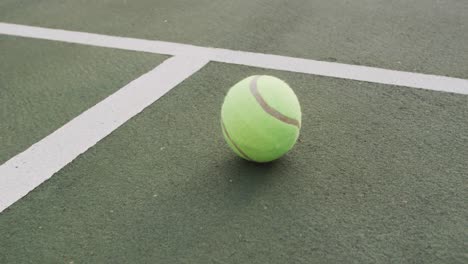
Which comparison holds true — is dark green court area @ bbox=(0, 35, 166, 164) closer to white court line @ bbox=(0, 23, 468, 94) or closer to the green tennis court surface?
the green tennis court surface

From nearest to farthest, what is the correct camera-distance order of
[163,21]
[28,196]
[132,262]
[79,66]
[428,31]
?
1. [132,262]
2. [28,196]
3. [79,66]
4. [428,31]
5. [163,21]

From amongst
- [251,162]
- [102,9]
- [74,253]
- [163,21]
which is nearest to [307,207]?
[251,162]

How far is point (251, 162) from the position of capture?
336cm

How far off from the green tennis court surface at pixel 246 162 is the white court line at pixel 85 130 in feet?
0.13

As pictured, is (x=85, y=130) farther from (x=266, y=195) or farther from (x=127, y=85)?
(x=266, y=195)

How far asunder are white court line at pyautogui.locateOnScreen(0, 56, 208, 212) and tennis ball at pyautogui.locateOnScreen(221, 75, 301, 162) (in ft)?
3.72

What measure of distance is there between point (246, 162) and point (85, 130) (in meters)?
1.28

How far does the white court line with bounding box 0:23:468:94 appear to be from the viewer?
4285 millimetres

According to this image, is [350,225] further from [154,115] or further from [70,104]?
[70,104]

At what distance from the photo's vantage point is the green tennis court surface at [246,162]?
2727 mm

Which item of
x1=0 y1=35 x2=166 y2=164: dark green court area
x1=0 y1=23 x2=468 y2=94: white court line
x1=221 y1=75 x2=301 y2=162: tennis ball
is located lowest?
x1=0 y1=23 x2=468 y2=94: white court line

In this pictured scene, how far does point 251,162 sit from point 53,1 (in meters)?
4.42

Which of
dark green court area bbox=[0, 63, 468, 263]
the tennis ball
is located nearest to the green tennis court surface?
dark green court area bbox=[0, 63, 468, 263]

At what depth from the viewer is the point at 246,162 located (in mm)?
3369
